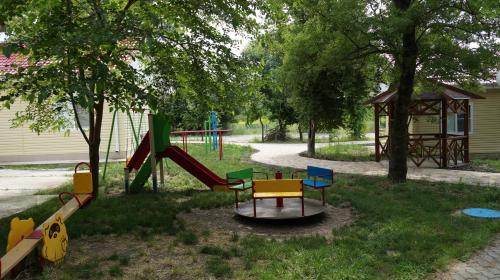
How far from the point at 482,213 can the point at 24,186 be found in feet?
34.2

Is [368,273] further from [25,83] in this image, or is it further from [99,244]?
[25,83]

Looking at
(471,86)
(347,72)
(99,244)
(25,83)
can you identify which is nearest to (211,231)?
(99,244)

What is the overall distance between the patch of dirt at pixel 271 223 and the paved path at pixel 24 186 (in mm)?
3479

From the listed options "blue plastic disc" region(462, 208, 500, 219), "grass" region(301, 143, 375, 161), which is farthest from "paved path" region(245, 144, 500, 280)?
"blue plastic disc" region(462, 208, 500, 219)

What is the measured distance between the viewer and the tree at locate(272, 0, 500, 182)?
9003 millimetres

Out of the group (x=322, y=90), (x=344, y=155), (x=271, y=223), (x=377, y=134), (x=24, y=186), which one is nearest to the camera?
(x=271, y=223)

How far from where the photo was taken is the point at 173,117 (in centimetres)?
834

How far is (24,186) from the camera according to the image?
11.6m

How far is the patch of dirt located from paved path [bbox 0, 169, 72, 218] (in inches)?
137

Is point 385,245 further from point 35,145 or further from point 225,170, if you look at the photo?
point 35,145

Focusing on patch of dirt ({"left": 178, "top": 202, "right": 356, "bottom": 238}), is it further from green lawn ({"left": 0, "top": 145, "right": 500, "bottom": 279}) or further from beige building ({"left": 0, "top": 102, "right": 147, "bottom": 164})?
beige building ({"left": 0, "top": 102, "right": 147, "bottom": 164})

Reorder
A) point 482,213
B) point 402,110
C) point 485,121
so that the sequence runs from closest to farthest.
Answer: point 482,213 → point 402,110 → point 485,121

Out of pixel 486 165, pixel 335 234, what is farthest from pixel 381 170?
pixel 335 234

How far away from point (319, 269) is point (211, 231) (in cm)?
231
